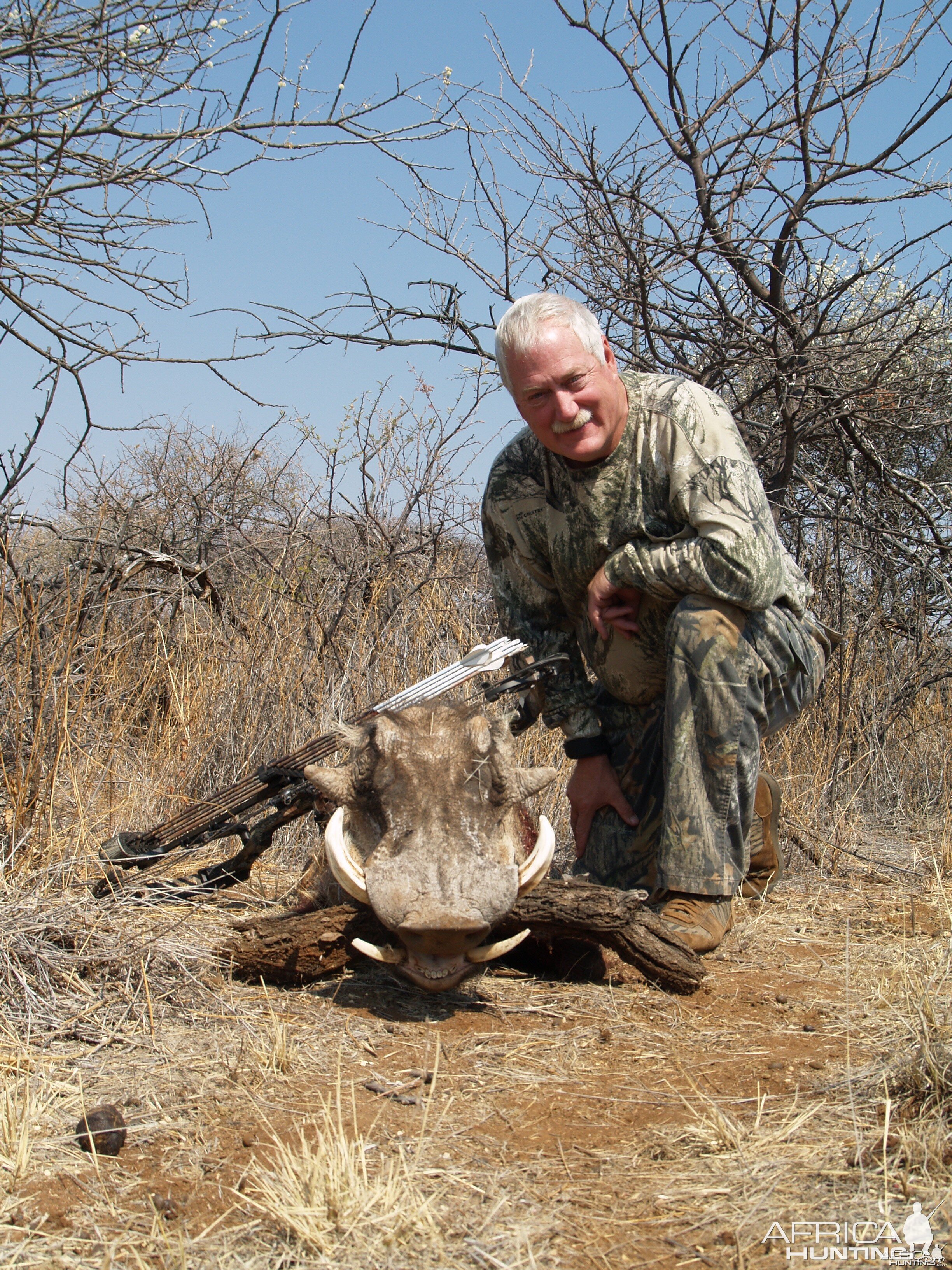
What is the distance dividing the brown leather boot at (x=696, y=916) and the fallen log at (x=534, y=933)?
0.30 m

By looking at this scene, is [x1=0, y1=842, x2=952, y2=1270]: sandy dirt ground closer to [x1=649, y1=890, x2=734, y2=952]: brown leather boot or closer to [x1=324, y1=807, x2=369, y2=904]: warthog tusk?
[x1=649, y1=890, x2=734, y2=952]: brown leather boot

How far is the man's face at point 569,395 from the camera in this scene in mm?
3592

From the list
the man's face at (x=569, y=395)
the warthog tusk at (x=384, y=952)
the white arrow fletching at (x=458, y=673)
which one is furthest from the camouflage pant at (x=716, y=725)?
the warthog tusk at (x=384, y=952)

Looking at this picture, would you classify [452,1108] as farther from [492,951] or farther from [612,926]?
[612,926]

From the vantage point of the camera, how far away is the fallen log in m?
2.97

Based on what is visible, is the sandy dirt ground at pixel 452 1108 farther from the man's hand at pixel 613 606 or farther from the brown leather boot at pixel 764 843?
the man's hand at pixel 613 606

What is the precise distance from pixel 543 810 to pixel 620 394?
82.8 inches

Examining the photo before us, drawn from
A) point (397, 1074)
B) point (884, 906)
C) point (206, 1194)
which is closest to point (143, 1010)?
point (397, 1074)

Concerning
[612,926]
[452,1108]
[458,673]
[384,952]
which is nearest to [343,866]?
[384,952]

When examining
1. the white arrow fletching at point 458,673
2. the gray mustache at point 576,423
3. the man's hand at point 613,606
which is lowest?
the white arrow fletching at point 458,673

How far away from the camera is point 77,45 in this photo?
13.4ft

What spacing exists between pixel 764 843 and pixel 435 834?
2.08 meters

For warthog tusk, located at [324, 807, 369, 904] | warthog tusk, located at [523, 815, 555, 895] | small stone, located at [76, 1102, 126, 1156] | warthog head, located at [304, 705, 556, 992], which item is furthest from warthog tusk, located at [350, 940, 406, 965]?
small stone, located at [76, 1102, 126, 1156]

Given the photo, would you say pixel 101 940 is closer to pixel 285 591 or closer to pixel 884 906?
pixel 884 906
